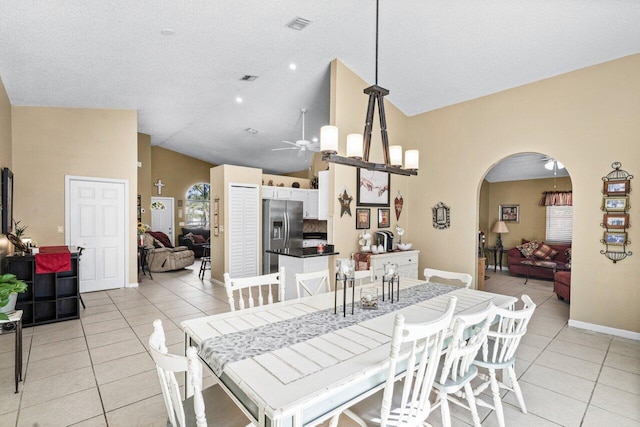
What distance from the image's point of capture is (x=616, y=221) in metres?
3.80

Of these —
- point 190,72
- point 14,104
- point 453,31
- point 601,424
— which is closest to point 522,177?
point 453,31

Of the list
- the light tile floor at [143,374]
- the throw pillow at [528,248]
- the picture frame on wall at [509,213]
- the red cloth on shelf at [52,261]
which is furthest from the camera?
the picture frame on wall at [509,213]

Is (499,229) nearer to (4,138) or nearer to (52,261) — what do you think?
(52,261)

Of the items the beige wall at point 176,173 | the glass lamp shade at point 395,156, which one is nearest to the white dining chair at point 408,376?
the glass lamp shade at point 395,156

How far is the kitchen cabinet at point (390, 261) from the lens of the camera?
15.3 feet

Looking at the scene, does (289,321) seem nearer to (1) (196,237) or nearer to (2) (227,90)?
(2) (227,90)

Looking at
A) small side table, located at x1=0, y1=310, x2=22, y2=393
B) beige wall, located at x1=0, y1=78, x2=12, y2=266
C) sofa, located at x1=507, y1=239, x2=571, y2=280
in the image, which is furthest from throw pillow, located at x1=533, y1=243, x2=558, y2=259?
beige wall, located at x1=0, y1=78, x2=12, y2=266

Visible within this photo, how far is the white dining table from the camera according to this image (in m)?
1.15

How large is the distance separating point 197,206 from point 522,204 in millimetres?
10400

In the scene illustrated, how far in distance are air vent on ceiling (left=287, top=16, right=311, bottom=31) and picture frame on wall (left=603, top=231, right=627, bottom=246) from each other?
445cm

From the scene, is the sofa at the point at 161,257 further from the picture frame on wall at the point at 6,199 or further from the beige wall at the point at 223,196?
the picture frame on wall at the point at 6,199

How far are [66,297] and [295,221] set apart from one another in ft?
14.4

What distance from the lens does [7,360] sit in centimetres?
300

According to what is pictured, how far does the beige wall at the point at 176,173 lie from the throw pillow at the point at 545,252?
10624 mm
